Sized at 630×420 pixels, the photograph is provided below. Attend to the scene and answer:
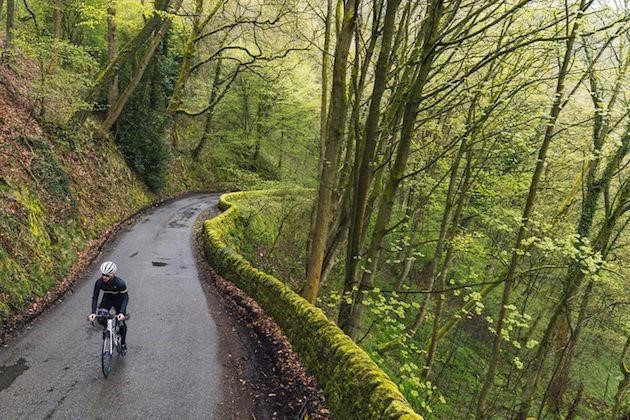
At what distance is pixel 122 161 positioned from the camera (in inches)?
940

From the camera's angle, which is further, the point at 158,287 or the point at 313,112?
the point at 313,112

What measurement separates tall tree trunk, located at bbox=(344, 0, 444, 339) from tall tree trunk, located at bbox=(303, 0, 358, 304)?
1.27 meters

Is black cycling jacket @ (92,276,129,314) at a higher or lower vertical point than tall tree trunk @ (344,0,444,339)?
lower

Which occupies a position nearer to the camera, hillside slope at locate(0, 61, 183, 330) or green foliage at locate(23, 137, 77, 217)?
hillside slope at locate(0, 61, 183, 330)

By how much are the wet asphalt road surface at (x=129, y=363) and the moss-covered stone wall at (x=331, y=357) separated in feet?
5.00

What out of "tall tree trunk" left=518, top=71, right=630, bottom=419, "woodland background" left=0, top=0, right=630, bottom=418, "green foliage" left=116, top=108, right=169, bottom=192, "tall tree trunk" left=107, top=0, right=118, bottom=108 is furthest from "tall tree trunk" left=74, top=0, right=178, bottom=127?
"tall tree trunk" left=518, top=71, right=630, bottom=419

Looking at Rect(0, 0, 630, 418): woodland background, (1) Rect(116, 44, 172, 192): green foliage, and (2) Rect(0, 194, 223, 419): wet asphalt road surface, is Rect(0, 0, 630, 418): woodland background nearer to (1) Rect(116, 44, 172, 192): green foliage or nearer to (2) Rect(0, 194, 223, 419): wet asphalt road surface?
(1) Rect(116, 44, 172, 192): green foliage

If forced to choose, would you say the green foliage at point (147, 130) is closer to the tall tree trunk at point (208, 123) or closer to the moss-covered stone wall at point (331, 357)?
the tall tree trunk at point (208, 123)

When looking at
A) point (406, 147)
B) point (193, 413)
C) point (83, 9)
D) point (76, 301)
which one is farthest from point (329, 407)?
point (83, 9)

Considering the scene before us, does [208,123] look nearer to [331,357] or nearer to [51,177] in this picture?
[51,177]

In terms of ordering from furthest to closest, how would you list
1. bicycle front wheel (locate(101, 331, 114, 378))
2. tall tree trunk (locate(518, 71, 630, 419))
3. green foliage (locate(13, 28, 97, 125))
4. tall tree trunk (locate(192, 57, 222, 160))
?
tall tree trunk (locate(192, 57, 222, 160)), green foliage (locate(13, 28, 97, 125)), tall tree trunk (locate(518, 71, 630, 419)), bicycle front wheel (locate(101, 331, 114, 378))

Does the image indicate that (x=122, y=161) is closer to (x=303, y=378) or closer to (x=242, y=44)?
(x=242, y=44)

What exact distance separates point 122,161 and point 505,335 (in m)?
20.6

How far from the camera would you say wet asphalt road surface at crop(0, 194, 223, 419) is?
699 cm
